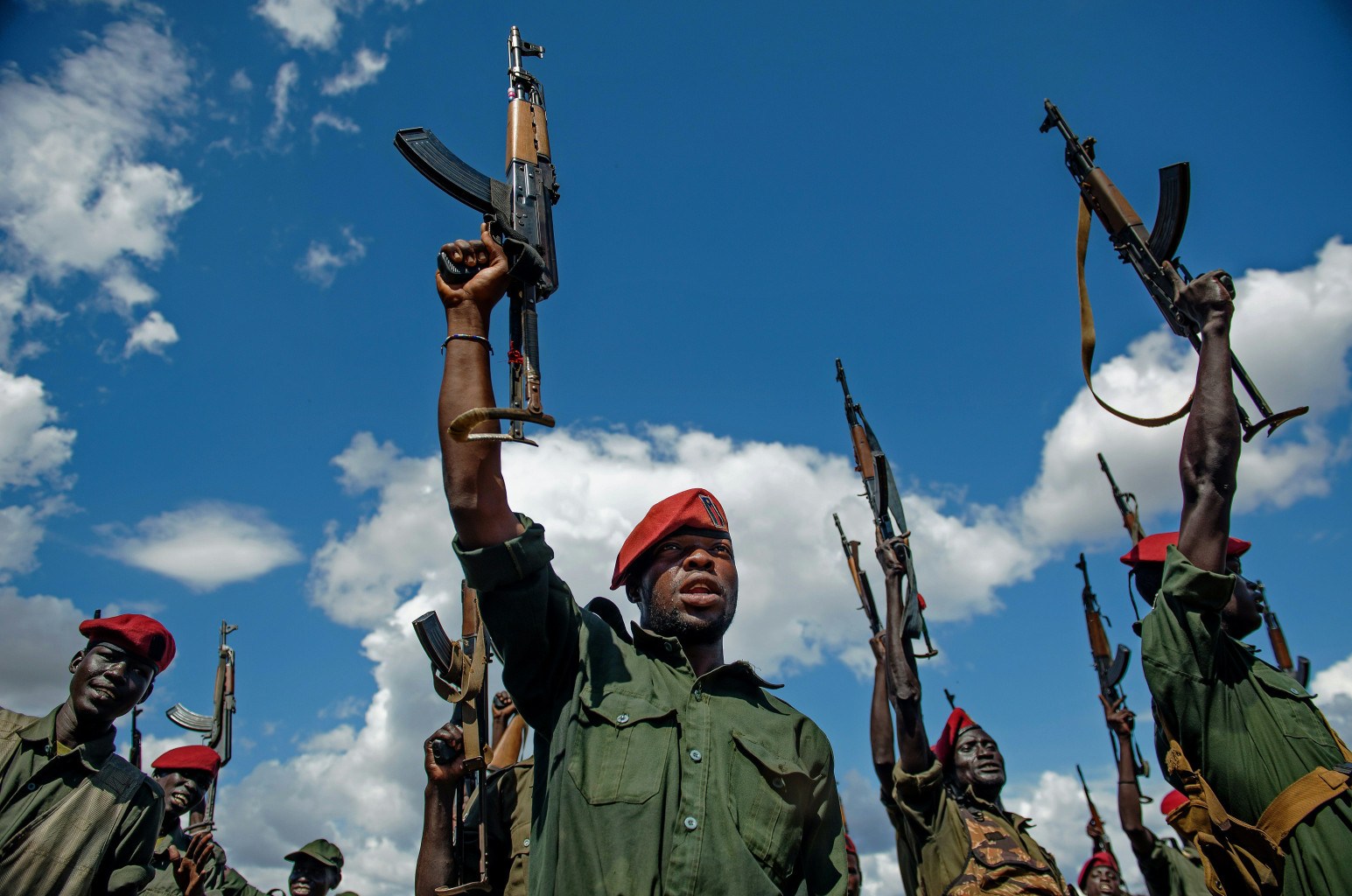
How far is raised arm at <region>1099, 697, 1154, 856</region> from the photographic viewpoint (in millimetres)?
8805

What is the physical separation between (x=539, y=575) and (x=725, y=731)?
30.2 inches

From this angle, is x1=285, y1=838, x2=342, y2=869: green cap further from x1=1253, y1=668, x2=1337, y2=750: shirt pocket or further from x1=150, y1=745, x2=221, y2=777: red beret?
x1=1253, y1=668, x2=1337, y2=750: shirt pocket

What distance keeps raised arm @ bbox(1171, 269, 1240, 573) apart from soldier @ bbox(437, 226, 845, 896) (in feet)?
6.12

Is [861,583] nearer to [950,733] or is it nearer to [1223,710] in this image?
[950,733]

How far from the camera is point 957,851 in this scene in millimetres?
5836

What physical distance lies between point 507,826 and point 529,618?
3189mm

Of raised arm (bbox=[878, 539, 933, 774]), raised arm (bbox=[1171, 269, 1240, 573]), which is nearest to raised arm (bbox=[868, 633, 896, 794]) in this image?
raised arm (bbox=[878, 539, 933, 774])

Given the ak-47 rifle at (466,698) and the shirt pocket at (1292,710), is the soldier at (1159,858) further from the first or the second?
the ak-47 rifle at (466,698)

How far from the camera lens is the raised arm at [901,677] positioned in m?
6.14

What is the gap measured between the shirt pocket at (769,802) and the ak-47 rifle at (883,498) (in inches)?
209

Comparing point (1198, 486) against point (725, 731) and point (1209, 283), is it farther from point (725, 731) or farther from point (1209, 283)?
point (725, 731)

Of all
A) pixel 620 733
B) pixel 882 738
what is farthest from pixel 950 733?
pixel 620 733

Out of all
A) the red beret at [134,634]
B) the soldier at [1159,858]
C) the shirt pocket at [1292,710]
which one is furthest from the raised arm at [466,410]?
the soldier at [1159,858]

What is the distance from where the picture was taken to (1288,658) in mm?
13102
